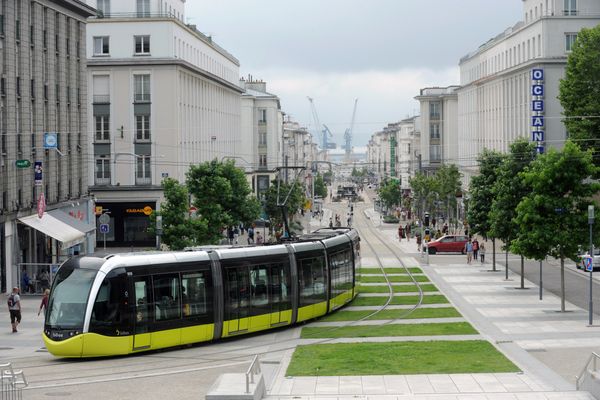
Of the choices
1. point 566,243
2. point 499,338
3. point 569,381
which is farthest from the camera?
point 566,243

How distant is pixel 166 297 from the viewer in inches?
1379

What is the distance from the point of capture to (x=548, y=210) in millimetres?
45906

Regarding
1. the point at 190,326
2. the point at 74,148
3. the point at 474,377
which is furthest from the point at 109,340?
the point at 74,148

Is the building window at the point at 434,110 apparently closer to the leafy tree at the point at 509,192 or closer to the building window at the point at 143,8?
the building window at the point at 143,8

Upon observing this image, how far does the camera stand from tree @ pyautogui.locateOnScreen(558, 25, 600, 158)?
2987 inches

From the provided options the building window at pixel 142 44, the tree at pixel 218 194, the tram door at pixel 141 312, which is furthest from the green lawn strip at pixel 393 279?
the building window at pixel 142 44

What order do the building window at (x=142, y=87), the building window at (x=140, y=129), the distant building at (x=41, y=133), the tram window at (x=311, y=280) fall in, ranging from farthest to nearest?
the building window at (x=140, y=129) < the building window at (x=142, y=87) < the distant building at (x=41, y=133) < the tram window at (x=311, y=280)

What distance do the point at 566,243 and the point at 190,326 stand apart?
16857 millimetres

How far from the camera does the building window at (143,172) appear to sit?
89.4 m

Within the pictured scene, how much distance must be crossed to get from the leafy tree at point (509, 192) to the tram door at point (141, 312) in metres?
25.9

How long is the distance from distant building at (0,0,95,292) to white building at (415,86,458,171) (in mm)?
105202

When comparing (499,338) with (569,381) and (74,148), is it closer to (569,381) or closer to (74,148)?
(569,381)

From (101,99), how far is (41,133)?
2826 cm

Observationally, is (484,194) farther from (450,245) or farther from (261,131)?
(261,131)
